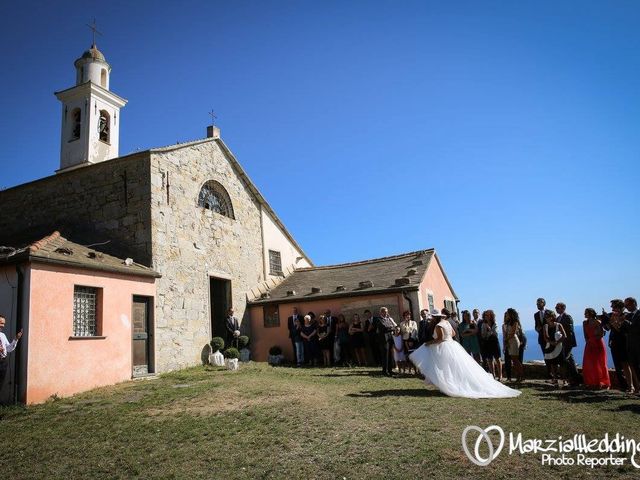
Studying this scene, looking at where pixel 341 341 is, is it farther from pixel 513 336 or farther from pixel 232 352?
pixel 513 336

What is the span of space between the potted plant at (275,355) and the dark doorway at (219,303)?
1995mm

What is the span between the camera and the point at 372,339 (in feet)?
48.2

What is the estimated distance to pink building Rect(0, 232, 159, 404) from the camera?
9586 mm

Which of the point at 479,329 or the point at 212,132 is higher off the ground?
the point at 212,132

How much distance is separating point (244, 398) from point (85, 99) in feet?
52.7

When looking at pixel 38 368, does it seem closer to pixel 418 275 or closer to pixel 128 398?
pixel 128 398

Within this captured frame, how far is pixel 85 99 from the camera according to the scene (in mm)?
18719

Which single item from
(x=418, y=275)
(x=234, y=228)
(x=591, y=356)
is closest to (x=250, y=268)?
(x=234, y=228)

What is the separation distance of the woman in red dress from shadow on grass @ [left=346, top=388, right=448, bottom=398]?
11.6ft

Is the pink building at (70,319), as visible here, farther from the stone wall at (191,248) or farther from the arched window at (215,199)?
the arched window at (215,199)

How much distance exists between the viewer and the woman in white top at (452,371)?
→ 847 centimetres

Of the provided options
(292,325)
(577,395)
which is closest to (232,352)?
(292,325)

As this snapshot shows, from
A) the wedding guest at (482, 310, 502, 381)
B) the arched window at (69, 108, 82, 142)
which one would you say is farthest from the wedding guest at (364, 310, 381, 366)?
the arched window at (69, 108, 82, 142)

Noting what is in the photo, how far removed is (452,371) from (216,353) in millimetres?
8709
